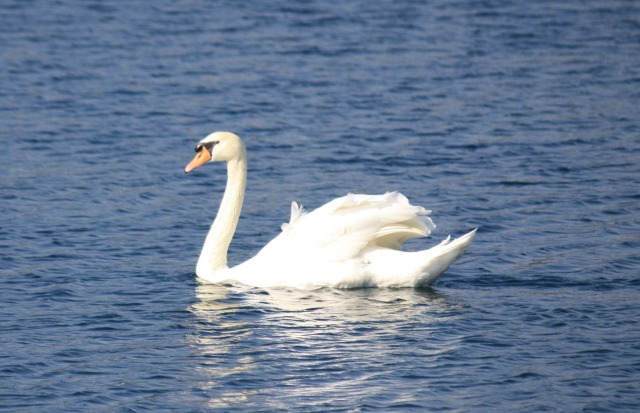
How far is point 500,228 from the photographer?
14297 millimetres

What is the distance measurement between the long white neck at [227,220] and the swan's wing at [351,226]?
0.75 metres

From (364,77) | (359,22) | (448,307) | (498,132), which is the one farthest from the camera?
(359,22)

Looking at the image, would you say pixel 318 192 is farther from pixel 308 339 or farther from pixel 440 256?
pixel 308 339

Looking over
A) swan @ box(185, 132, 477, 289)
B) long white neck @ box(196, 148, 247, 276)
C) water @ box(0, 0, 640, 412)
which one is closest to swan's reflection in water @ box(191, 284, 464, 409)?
water @ box(0, 0, 640, 412)

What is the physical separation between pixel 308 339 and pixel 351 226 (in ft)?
5.90

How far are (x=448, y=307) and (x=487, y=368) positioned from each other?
1.65 m

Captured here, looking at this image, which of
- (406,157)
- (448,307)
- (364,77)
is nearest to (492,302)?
(448,307)

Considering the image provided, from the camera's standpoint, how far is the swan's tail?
11.8 metres

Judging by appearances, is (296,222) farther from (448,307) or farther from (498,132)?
(498,132)

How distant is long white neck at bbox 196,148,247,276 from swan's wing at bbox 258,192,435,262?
75 centimetres

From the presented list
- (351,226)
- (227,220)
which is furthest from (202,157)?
(351,226)

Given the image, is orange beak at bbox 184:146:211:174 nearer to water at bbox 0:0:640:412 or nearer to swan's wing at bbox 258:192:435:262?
water at bbox 0:0:640:412

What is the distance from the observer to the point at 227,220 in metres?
13.2

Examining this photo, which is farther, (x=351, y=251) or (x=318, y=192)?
(x=318, y=192)
